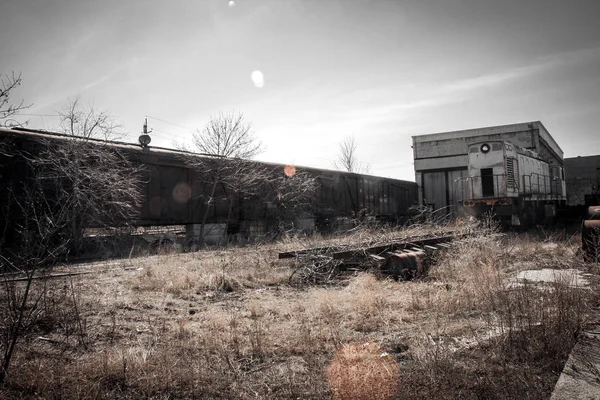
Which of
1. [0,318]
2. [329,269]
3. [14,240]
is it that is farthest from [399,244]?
[14,240]

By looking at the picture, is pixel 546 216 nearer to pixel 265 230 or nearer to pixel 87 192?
pixel 265 230

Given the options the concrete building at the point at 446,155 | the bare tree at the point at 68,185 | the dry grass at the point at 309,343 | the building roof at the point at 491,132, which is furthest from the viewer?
the concrete building at the point at 446,155

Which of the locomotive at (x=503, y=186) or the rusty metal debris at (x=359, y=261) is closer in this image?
the rusty metal debris at (x=359, y=261)

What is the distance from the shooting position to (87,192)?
→ 379 inches

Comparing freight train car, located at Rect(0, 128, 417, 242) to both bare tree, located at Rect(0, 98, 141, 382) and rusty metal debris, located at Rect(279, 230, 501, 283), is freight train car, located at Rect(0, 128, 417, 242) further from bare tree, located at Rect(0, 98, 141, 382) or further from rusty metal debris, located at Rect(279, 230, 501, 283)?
rusty metal debris, located at Rect(279, 230, 501, 283)

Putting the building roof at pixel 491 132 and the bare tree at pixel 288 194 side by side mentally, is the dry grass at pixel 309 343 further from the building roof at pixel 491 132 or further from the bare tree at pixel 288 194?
the building roof at pixel 491 132

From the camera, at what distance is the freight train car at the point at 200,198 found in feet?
36.2

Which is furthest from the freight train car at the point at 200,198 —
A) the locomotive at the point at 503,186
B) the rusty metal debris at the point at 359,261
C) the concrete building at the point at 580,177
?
the concrete building at the point at 580,177

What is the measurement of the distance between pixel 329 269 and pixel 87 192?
698 cm

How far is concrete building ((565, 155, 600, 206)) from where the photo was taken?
33688 millimetres

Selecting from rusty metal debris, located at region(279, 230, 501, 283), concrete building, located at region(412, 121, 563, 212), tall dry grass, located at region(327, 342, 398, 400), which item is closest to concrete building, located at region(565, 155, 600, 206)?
concrete building, located at region(412, 121, 563, 212)

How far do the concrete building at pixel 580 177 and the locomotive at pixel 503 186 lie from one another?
21288mm

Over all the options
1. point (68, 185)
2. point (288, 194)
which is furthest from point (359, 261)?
point (288, 194)

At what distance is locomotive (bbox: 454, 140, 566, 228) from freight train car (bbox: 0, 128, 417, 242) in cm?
504
